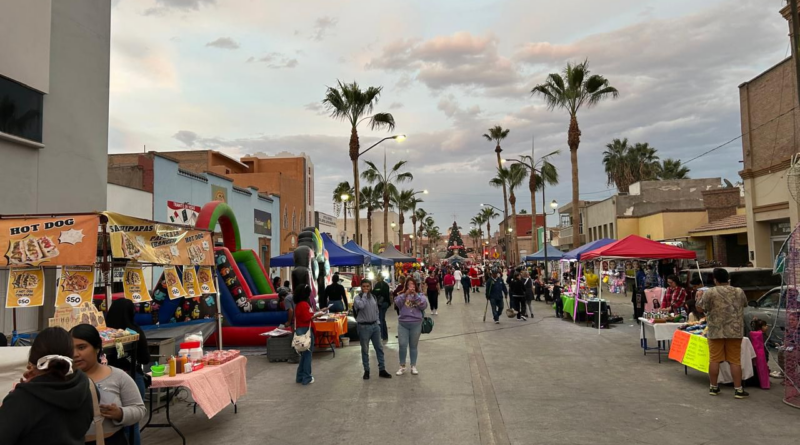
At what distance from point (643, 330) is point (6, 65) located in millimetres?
14311

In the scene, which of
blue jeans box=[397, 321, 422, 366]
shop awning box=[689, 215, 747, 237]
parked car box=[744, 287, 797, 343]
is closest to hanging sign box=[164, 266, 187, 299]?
blue jeans box=[397, 321, 422, 366]

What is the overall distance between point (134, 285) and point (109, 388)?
13.5ft

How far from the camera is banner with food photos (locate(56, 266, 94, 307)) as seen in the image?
6477 millimetres

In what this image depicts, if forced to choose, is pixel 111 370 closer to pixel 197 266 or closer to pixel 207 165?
pixel 197 266

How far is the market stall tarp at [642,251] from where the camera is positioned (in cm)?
1448

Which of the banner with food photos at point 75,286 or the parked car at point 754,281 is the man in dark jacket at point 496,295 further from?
the banner with food photos at point 75,286

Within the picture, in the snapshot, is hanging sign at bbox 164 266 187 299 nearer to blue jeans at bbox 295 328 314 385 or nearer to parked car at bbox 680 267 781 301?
blue jeans at bbox 295 328 314 385

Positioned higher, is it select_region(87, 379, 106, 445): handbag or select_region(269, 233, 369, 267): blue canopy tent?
select_region(269, 233, 369, 267): blue canopy tent

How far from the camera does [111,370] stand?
3.67 meters

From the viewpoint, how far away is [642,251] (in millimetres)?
14656

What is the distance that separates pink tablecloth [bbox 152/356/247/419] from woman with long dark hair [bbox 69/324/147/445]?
2.34 m

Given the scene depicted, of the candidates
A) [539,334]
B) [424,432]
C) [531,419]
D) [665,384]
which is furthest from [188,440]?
[539,334]

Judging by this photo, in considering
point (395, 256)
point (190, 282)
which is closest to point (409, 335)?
point (190, 282)

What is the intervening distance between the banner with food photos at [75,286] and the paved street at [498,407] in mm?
1935
